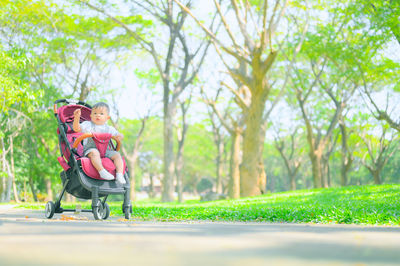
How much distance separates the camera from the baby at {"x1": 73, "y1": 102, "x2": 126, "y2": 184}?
6.20m

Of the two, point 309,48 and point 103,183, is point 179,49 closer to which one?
point 309,48

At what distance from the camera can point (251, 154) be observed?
17.2 meters

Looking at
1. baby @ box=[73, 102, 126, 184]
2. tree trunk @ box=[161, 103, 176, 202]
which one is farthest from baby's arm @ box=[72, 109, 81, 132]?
tree trunk @ box=[161, 103, 176, 202]

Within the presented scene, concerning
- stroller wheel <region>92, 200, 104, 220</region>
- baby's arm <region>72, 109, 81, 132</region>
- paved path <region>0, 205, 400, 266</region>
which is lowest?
paved path <region>0, 205, 400, 266</region>

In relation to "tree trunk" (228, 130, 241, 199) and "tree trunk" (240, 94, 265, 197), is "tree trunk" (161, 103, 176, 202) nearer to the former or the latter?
"tree trunk" (240, 94, 265, 197)

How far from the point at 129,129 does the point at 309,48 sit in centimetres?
2141

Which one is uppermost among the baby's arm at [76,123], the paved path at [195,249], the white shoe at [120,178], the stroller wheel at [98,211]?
the baby's arm at [76,123]

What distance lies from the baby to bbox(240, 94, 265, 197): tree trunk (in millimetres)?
10363

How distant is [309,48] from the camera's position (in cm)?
1984

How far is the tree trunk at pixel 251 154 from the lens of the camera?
16.9 metres

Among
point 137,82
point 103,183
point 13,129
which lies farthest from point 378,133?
point 103,183

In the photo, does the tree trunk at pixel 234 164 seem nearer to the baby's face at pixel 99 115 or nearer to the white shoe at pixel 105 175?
the baby's face at pixel 99 115

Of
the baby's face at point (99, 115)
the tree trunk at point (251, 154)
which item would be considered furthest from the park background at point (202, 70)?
the baby's face at point (99, 115)

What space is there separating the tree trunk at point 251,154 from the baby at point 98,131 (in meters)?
10.4
